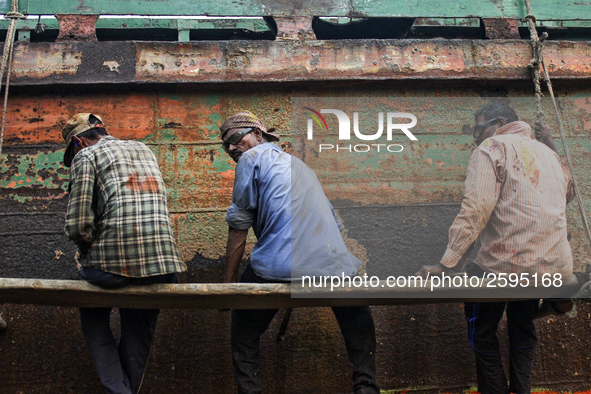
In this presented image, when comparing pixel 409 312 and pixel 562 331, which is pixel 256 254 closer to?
pixel 409 312

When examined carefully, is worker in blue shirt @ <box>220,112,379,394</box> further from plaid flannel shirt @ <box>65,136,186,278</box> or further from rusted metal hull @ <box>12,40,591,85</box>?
rusted metal hull @ <box>12,40,591,85</box>

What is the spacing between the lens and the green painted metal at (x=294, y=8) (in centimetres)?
375

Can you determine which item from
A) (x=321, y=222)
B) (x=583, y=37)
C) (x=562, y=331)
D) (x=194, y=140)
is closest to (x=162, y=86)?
(x=194, y=140)

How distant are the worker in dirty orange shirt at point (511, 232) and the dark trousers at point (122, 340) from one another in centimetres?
161

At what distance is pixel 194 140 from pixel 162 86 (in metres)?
0.50

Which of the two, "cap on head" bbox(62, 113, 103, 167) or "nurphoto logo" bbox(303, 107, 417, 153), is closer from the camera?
"cap on head" bbox(62, 113, 103, 167)

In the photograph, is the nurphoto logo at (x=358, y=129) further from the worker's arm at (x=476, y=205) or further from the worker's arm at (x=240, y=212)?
the worker's arm at (x=240, y=212)

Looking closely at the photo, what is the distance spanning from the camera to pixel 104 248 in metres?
2.30

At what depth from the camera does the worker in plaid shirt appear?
90.3 inches

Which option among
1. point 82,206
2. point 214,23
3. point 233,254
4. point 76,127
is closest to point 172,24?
point 214,23

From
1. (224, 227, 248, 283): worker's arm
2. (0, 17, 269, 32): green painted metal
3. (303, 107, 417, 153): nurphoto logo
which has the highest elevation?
(0, 17, 269, 32): green painted metal

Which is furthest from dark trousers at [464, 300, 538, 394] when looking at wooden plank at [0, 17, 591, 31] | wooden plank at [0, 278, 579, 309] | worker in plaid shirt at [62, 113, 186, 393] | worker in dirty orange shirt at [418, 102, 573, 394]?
wooden plank at [0, 17, 591, 31]

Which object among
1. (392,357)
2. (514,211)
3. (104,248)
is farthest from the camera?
(392,357)

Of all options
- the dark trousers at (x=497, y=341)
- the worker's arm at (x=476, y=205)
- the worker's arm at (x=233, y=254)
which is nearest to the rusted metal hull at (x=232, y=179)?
the dark trousers at (x=497, y=341)
